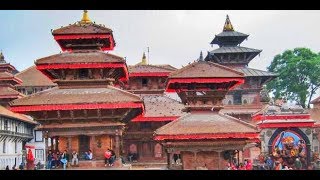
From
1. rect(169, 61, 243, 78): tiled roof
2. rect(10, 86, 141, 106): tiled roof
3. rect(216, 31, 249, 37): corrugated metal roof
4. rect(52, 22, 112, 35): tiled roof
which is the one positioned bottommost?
rect(10, 86, 141, 106): tiled roof

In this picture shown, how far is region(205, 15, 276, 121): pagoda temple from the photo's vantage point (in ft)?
127

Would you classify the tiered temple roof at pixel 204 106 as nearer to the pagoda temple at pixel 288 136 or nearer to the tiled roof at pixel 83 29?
the tiled roof at pixel 83 29

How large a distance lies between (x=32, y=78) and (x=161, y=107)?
29.1 m

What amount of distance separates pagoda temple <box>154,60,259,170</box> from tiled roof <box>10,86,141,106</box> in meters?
2.26

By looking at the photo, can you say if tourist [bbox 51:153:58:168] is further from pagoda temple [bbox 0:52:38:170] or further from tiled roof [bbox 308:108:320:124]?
tiled roof [bbox 308:108:320:124]

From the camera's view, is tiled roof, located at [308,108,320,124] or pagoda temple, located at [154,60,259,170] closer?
pagoda temple, located at [154,60,259,170]

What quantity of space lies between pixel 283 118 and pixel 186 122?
37.8ft

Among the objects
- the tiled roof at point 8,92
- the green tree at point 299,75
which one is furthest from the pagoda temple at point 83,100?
the green tree at point 299,75

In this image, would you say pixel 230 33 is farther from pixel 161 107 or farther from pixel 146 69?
pixel 161 107

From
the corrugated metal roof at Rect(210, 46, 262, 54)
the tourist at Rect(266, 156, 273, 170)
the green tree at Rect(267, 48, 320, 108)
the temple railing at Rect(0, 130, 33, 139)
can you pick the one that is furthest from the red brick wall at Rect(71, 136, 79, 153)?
the green tree at Rect(267, 48, 320, 108)

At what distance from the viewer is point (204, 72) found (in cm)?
2238

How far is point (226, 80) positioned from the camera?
2223 cm

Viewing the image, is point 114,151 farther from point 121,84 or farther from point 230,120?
point 121,84
